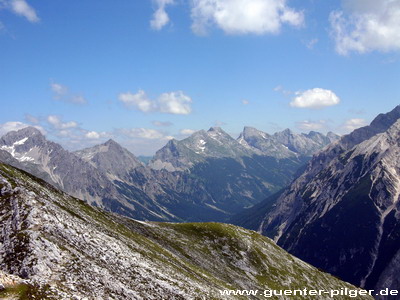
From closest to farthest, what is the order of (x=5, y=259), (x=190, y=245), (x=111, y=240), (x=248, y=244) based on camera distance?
(x=5, y=259) → (x=111, y=240) → (x=190, y=245) → (x=248, y=244)

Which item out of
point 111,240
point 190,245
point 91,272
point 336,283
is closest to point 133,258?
point 111,240

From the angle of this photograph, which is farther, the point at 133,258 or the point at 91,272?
the point at 133,258

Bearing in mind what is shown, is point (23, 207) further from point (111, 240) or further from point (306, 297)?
point (306, 297)

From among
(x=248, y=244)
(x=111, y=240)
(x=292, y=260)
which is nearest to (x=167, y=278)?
(x=111, y=240)

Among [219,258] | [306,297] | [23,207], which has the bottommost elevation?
[306,297]

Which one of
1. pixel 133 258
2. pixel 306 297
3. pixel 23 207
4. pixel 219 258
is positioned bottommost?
pixel 306 297

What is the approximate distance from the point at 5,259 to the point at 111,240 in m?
21.2

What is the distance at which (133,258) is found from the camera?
190 feet

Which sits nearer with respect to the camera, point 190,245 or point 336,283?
point 190,245

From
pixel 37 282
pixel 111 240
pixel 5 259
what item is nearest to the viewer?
pixel 37 282

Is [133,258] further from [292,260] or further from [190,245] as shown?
[292,260]

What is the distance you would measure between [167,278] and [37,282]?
24802mm

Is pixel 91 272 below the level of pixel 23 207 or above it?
below

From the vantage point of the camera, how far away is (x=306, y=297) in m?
118
